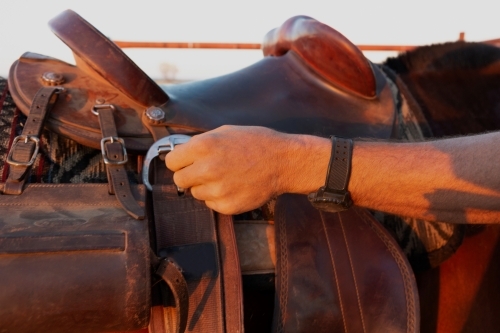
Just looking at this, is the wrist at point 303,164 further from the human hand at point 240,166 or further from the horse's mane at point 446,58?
the horse's mane at point 446,58

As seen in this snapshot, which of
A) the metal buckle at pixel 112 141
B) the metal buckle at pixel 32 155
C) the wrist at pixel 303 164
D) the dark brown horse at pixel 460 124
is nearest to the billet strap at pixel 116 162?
the metal buckle at pixel 112 141

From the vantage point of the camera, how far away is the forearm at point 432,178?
0.76 meters

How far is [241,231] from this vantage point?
0.85 metres

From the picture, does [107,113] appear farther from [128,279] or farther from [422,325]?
[422,325]

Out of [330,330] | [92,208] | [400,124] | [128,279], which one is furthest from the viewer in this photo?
[400,124]

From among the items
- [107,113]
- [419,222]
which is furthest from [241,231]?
[419,222]

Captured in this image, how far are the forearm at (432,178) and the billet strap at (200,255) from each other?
0.60ft

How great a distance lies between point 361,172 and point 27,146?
598mm

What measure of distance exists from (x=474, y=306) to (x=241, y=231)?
25.9 inches

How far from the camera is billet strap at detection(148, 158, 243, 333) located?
0.71m

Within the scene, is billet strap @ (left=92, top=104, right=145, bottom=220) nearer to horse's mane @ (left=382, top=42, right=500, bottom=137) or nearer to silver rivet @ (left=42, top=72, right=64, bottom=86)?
silver rivet @ (left=42, top=72, right=64, bottom=86)

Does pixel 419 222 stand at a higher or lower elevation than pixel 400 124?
lower

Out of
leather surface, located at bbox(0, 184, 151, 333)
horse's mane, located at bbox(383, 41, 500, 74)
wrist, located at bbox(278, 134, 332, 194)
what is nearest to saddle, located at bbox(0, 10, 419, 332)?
leather surface, located at bbox(0, 184, 151, 333)

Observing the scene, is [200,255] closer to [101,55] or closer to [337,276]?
[337,276]
